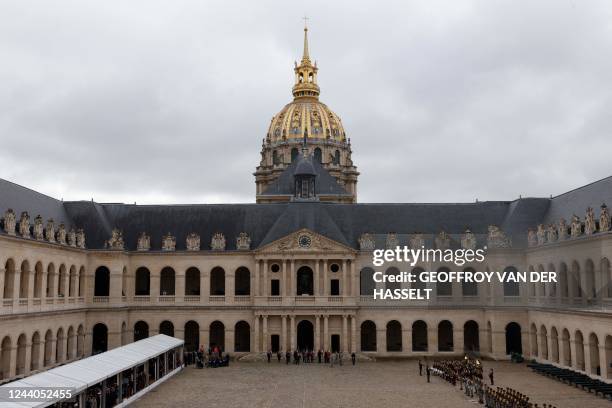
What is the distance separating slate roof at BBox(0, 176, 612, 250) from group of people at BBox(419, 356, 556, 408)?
760 inches

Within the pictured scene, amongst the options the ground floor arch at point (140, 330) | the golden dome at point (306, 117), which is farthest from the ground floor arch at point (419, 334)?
the golden dome at point (306, 117)

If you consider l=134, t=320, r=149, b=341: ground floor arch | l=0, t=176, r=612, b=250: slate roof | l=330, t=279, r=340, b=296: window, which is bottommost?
l=134, t=320, r=149, b=341: ground floor arch

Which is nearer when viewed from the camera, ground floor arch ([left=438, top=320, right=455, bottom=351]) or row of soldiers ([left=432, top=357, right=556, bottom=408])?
row of soldiers ([left=432, top=357, right=556, bottom=408])

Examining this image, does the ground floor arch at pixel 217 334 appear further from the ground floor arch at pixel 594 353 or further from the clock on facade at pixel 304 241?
the ground floor arch at pixel 594 353

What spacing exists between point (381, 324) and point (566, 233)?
21076 millimetres

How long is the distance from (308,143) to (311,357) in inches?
2512

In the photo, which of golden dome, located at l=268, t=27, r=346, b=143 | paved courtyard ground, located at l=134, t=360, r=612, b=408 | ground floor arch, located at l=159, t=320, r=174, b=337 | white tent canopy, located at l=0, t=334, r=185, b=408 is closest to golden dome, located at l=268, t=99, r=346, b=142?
golden dome, located at l=268, t=27, r=346, b=143

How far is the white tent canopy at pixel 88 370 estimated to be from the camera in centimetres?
3378

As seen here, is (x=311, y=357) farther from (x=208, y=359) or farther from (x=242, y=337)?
(x=242, y=337)

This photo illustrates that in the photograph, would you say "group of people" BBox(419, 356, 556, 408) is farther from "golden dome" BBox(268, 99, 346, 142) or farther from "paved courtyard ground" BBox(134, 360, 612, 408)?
"golden dome" BBox(268, 99, 346, 142)

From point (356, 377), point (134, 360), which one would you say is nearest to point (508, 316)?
point (356, 377)

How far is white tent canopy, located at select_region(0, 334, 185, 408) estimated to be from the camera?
111 feet

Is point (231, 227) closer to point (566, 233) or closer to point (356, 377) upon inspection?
point (356, 377)

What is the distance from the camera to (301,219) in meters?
73.8
